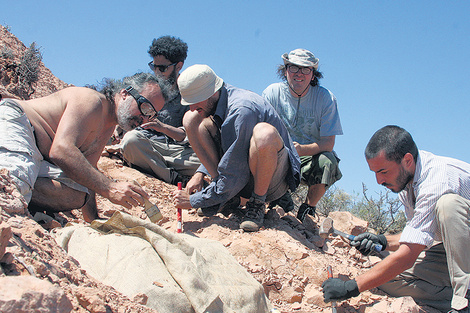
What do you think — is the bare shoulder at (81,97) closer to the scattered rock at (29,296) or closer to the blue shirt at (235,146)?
the blue shirt at (235,146)

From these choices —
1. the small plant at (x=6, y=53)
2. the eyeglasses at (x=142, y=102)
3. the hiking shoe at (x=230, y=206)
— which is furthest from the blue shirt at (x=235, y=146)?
the small plant at (x=6, y=53)

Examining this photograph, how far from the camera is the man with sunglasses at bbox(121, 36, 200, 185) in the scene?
507 cm

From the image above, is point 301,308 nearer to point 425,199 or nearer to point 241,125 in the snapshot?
point 425,199

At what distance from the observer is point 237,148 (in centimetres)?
381

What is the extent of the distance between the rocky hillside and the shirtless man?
0.90 ft

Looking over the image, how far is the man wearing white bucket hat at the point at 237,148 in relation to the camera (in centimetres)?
375

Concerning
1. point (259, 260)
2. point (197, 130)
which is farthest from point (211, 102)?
point (259, 260)

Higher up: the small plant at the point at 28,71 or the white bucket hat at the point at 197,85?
the white bucket hat at the point at 197,85

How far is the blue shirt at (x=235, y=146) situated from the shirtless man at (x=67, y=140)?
695mm

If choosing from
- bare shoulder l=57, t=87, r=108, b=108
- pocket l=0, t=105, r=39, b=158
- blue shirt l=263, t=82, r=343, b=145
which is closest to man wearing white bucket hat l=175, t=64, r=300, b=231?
blue shirt l=263, t=82, r=343, b=145

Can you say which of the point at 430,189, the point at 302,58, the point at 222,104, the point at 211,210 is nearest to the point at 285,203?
the point at 211,210

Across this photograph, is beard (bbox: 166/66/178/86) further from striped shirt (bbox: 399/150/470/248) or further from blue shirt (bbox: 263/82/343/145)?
striped shirt (bbox: 399/150/470/248)

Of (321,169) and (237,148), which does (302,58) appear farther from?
(237,148)

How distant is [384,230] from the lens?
19.8 feet
